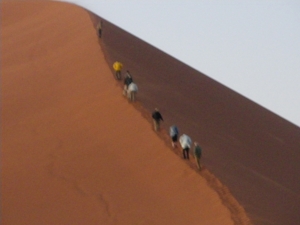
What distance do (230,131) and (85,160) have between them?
899cm

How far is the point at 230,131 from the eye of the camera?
66.0ft

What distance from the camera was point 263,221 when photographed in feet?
36.5

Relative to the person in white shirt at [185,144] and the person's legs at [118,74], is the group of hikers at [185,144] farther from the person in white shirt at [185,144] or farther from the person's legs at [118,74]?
the person's legs at [118,74]

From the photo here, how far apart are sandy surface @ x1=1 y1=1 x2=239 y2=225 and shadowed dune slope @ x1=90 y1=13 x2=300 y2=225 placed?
3.27ft

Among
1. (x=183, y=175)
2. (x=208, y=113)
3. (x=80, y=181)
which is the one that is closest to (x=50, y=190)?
(x=80, y=181)

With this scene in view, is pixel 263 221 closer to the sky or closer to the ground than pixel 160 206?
closer to the sky

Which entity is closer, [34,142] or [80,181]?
[80,181]

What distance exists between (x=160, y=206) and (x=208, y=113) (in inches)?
429

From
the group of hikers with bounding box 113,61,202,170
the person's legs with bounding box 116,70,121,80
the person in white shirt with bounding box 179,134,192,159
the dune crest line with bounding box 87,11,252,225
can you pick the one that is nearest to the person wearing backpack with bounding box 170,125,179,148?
the group of hikers with bounding box 113,61,202,170

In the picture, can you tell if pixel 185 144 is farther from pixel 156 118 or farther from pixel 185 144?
pixel 156 118

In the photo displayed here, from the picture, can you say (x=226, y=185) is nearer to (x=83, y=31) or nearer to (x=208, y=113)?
(x=208, y=113)

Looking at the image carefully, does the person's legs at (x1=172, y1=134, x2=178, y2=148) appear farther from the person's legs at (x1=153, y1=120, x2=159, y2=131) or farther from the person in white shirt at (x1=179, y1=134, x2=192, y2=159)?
the person's legs at (x1=153, y1=120, x2=159, y2=131)

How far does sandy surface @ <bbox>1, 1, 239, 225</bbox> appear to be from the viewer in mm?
10484

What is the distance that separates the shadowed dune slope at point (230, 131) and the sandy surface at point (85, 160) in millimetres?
995
